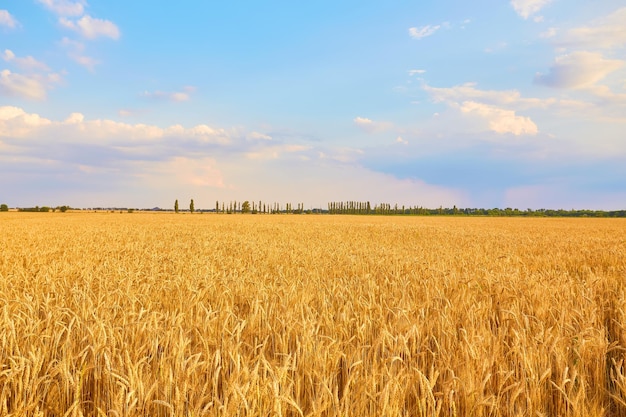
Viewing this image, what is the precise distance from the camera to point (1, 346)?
9.02 feet

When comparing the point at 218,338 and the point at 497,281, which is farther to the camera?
the point at 497,281

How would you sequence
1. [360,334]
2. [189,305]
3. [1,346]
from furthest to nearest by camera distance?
[189,305], [360,334], [1,346]

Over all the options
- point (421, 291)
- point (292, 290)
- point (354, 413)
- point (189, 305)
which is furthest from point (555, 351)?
point (189, 305)

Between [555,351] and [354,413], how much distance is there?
1.89 metres

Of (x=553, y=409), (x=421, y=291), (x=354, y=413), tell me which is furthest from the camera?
(x=421, y=291)

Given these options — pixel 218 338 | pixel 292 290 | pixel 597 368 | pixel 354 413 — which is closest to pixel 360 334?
pixel 354 413

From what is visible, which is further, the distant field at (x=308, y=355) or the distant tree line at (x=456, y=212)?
the distant tree line at (x=456, y=212)

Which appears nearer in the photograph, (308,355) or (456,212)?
(308,355)

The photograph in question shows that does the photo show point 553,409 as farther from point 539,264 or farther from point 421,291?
point 539,264

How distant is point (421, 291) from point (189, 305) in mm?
3183

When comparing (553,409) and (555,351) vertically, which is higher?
(555,351)

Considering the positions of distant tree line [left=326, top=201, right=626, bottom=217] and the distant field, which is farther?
distant tree line [left=326, top=201, right=626, bottom=217]

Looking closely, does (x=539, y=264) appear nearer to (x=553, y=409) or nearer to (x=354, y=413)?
(x=553, y=409)

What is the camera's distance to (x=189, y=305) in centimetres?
387
